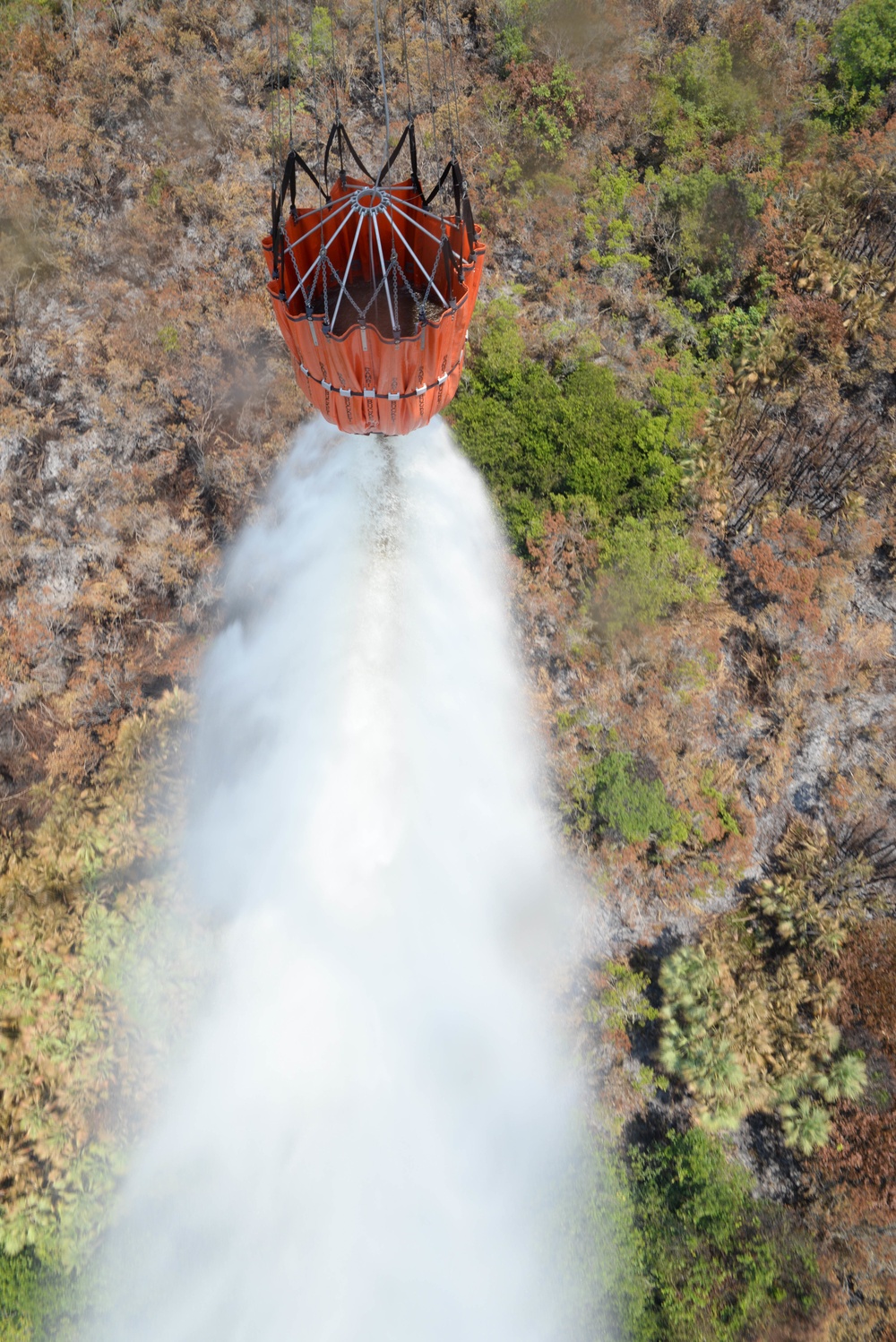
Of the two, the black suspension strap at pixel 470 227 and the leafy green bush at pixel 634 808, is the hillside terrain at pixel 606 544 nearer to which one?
the leafy green bush at pixel 634 808

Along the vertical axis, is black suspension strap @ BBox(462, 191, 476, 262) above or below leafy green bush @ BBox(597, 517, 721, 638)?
above

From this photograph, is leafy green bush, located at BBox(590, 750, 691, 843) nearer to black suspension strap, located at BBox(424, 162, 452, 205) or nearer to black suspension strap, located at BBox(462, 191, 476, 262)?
black suspension strap, located at BBox(462, 191, 476, 262)

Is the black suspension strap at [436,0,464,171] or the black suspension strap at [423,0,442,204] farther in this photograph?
the black suspension strap at [436,0,464,171]

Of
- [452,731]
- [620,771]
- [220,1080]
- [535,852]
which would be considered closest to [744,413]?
[620,771]

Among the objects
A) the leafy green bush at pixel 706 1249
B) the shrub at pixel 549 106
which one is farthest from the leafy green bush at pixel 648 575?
the shrub at pixel 549 106

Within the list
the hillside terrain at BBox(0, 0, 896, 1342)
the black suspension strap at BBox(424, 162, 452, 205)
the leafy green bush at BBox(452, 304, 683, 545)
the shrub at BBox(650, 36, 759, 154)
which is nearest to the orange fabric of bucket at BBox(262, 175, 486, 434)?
the black suspension strap at BBox(424, 162, 452, 205)

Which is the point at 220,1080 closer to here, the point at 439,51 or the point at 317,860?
the point at 317,860

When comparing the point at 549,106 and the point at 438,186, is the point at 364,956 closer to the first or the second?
the point at 438,186
